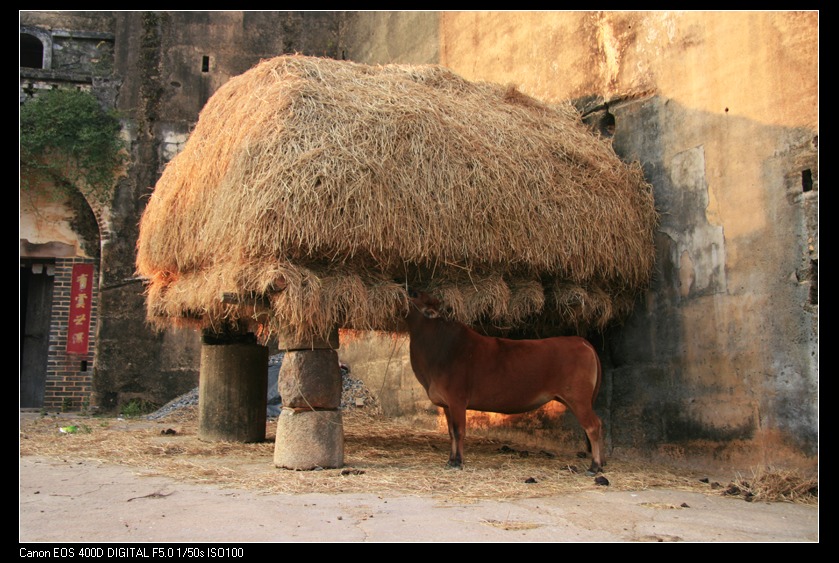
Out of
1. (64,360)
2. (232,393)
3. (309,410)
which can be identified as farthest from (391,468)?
(64,360)

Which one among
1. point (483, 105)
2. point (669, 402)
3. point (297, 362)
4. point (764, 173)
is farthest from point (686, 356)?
point (297, 362)

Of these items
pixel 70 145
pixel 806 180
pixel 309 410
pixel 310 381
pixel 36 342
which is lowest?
pixel 309 410

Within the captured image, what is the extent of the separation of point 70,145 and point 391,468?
8911 millimetres

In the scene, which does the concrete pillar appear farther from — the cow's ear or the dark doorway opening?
the dark doorway opening

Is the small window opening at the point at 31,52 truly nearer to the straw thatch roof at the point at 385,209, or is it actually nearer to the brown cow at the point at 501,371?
the straw thatch roof at the point at 385,209

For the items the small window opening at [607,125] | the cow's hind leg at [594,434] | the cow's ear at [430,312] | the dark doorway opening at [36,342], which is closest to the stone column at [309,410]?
the cow's ear at [430,312]

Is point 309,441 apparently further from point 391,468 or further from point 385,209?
point 385,209

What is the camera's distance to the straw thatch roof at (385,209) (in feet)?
19.5

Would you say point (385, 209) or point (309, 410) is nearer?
point (385, 209)

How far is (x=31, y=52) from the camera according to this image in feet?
46.8

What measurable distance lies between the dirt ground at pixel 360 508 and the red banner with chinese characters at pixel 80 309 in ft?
20.6

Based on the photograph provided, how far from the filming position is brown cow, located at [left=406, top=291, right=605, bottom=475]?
6727mm

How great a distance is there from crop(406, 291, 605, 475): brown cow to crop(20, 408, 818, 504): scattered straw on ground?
1.83 feet

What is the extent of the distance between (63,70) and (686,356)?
1134 centimetres
